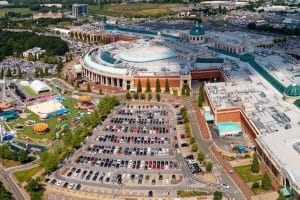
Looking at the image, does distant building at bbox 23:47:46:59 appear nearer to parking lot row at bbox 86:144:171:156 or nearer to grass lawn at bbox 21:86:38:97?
grass lawn at bbox 21:86:38:97

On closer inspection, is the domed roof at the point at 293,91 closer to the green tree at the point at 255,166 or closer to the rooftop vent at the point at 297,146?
the rooftop vent at the point at 297,146

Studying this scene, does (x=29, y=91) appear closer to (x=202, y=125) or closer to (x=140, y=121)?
(x=140, y=121)

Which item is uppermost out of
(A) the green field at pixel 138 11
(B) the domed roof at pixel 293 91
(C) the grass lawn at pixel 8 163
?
(A) the green field at pixel 138 11

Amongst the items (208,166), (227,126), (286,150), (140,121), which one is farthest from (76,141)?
(286,150)

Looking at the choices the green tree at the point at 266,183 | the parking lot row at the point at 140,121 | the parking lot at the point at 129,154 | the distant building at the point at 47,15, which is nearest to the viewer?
the green tree at the point at 266,183

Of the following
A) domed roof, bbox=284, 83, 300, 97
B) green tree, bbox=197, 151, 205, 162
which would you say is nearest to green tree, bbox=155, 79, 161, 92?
domed roof, bbox=284, 83, 300, 97

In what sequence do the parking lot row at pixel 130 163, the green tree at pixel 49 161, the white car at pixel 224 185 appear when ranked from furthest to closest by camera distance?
the parking lot row at pixel 130 163, the green tree at pixel 49 161, the white car at pixel 224 185

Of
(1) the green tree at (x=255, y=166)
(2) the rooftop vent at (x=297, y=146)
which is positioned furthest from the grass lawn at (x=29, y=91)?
(2) the rooftop vent at (x=297, y=146)
